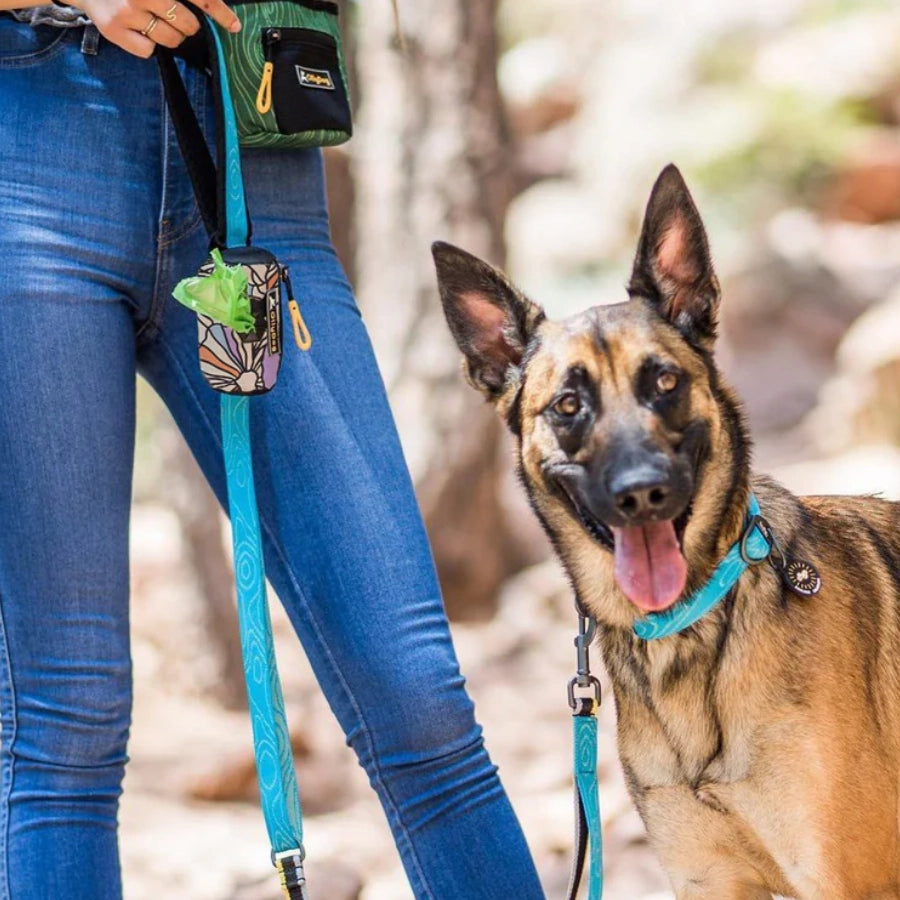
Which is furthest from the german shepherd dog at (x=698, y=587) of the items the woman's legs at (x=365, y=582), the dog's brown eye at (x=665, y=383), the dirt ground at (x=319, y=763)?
the dirt ground at (x=319, y=763)

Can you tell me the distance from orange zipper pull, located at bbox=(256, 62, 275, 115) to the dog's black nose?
0.90 meters

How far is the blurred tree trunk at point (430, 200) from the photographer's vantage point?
6855 millimetres

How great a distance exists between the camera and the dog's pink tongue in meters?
2.48

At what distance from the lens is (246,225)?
235 cm

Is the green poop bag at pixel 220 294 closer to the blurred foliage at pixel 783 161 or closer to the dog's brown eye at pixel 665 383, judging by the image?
the dog's brown eye at pixel 665 383

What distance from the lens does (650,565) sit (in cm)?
250

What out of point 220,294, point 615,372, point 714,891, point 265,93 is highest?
point 265,93

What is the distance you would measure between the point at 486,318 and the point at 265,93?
0.71 metres

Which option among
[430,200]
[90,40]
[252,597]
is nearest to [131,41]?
[90,40]

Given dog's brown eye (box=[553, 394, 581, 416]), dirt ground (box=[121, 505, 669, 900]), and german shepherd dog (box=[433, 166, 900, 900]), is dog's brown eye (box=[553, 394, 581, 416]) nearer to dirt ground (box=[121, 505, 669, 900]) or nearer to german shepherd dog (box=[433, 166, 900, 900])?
german shepherd dog (box=[433, 166, 900, 900])

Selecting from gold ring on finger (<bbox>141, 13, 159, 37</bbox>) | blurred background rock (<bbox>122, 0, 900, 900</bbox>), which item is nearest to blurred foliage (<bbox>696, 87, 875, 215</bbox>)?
blurred background rock (<bbox>122, 0, 900, 900</bbox>)

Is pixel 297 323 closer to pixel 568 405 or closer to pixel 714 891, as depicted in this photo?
pixel 568 405

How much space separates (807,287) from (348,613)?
Answer: 11.1 m

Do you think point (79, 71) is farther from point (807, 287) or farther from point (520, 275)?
point (520, 275)
